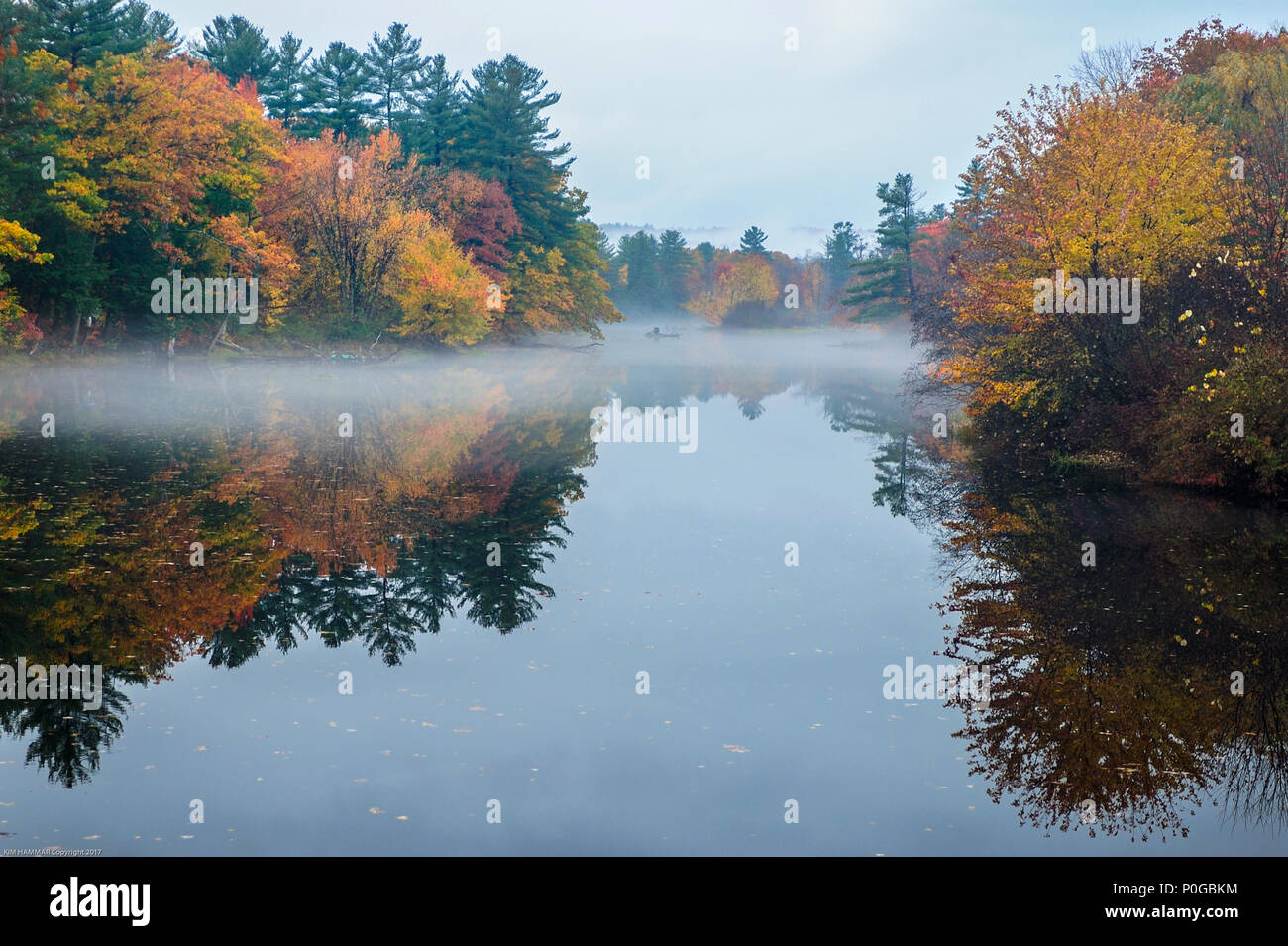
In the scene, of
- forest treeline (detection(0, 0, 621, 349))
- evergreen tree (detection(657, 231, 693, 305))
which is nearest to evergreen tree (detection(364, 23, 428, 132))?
forest treeline (detection(0, 0, 621, 349))

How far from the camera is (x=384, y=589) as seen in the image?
1471 centimetres

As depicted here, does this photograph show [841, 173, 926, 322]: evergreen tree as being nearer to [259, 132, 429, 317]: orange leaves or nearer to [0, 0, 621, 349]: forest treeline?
[0, 0, 621, 349]: forest treeline

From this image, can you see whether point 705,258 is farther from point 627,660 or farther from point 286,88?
point 627,660

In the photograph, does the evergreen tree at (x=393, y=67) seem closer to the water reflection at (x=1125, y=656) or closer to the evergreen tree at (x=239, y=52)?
the evergreen tree at (x=239, y=52)

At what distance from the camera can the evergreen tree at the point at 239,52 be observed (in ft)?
250

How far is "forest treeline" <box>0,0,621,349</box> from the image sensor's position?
46.1 metres

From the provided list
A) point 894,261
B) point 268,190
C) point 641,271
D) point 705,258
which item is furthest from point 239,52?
point 705,258

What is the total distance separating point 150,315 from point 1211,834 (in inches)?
2141

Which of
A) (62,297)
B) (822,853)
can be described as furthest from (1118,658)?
(62,297)

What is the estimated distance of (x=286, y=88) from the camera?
78.6 meters

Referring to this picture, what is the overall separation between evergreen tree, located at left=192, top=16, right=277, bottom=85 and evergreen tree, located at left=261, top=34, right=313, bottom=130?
707mm

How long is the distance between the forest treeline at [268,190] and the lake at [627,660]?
25609 millimetres

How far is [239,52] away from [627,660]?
76.9m

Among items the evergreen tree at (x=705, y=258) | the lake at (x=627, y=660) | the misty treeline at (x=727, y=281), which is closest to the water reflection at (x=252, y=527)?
the lake at (x=627, y=660)
